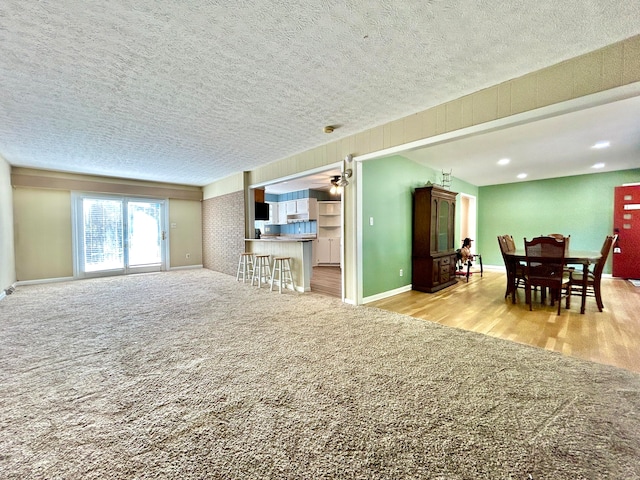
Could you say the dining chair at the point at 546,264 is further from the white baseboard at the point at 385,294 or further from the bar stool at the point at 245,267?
the bar stool at the point at 245,267

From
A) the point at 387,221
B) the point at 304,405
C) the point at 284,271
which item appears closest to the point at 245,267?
the point at 284,271

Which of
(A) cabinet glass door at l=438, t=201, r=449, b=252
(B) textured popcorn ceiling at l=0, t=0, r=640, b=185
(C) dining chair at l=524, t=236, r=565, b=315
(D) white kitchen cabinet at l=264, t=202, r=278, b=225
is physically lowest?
(C) dining chair at l=524, t=236, r=565, b=315

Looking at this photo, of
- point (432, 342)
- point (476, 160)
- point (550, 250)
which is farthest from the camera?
point (476, 160)

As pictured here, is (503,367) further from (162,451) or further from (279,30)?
(279,30)

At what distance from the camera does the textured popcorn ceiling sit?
5.83 feet


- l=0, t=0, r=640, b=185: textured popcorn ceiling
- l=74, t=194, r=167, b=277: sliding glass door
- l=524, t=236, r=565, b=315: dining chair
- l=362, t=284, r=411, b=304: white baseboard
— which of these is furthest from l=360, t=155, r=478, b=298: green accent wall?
l=74, t=194, r=167, b=277: sliding glass door

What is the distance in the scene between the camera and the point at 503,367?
2227mm

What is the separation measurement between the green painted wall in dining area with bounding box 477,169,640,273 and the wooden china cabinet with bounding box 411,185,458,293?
3.75m

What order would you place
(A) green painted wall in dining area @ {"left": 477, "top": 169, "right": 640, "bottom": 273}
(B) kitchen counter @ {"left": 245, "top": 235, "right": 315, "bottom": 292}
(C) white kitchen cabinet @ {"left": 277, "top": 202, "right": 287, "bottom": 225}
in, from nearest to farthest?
1. (B) kitchen counter @ {"left": 245, "top": 235, "right": 315, "bottom": 292}
2. (A) green painted wall in dining area @ {"left": 477, "top": 169, "right": 640, "bottom": 273}
3. (C) white kitchen cabinet @ {"left": 277, "top": 202, "right": 287, "bottom": 225}

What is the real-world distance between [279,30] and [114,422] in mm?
2734

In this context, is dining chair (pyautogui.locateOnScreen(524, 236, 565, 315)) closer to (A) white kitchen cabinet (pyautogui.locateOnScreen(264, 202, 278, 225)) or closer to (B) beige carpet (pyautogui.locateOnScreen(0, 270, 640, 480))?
(B) beige carpet (pyautogui.locateOnScreen(0, 270, 640, 480))

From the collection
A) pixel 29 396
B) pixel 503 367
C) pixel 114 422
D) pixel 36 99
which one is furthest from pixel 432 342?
pixel 36 99

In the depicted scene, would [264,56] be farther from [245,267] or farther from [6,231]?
[6,231]

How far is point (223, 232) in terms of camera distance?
7445mm
